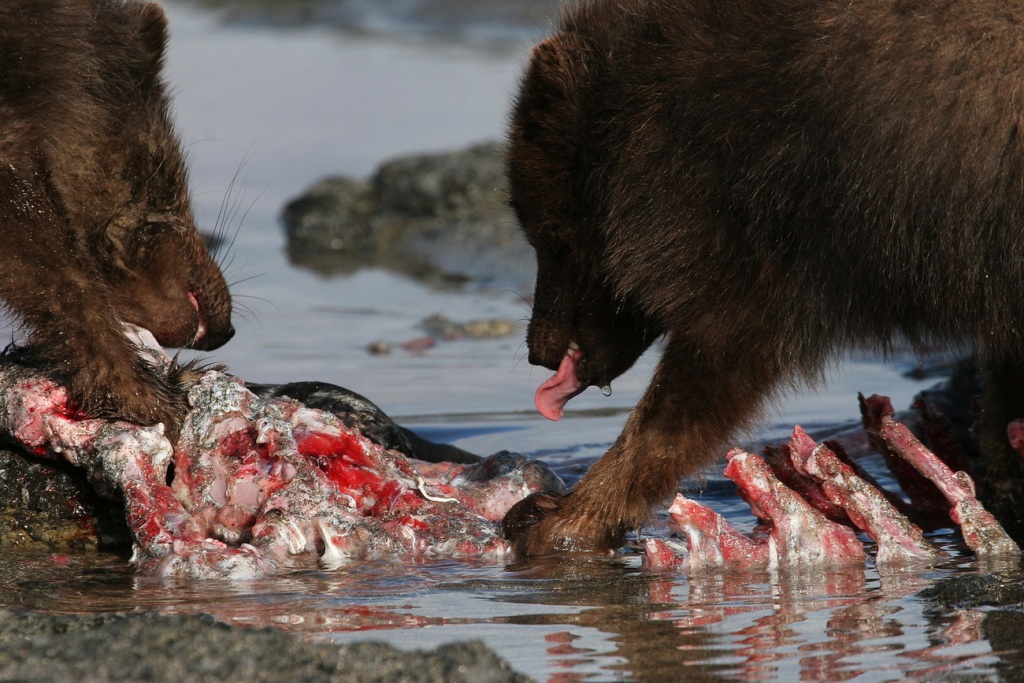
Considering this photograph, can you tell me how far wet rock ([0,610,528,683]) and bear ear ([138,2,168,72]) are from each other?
A: 3.13 meters

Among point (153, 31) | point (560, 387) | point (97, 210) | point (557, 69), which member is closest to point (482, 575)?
point (560, 387)

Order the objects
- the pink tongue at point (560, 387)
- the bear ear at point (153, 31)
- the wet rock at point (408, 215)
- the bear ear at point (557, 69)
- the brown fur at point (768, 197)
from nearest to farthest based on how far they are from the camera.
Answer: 1. the brown fur at point (768, 197)
2. the bear ear at point (557, 69)
3. the pink tongue at point (560, 387)
4. the bear ear at point (153, 31)
5. the wet rock at point (408, 215)

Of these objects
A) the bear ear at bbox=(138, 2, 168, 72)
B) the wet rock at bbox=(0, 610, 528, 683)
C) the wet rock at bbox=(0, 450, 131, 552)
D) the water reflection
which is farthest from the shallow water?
the bear ear at bbox=(138, 2, 168, 72)

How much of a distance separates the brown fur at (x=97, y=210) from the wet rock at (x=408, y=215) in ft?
18.7

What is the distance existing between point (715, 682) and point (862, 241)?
5.70 ft

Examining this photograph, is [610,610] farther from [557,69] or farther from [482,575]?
[557,69]

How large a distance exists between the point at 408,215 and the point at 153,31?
6951 mm

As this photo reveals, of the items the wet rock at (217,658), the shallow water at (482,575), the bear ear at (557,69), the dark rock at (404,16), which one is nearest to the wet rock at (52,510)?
the shallow water at (482,575)

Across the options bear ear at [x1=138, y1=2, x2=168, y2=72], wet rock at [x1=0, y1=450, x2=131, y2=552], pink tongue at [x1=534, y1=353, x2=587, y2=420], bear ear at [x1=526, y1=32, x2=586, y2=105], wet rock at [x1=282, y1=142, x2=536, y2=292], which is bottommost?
wet rock at [x1=0, y1=450, x2=131, y2=552]

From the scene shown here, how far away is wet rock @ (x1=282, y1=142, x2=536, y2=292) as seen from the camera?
12.0 metres

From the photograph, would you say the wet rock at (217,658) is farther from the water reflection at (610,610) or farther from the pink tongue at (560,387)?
the pink tongue at (560,387)

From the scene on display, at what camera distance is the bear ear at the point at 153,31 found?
614cm

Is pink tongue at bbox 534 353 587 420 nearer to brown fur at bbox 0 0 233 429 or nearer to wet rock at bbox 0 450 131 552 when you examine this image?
brown fur at bbox 0 0 233 429

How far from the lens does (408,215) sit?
1312 cm
